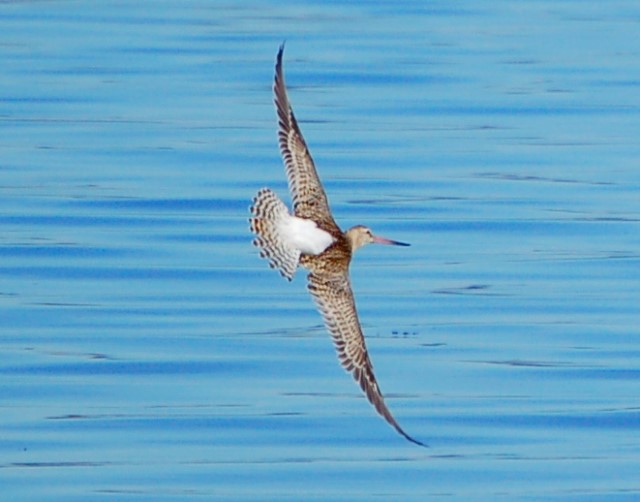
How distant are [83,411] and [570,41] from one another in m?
11.6

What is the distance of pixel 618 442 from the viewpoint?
9.64 metres

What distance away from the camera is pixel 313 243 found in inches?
274

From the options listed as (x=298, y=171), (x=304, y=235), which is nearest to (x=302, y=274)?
(x=298, y=171)

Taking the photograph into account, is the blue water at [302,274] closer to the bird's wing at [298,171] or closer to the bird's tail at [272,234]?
the bird's wing at [298,171]

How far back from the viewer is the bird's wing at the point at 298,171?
284 inches

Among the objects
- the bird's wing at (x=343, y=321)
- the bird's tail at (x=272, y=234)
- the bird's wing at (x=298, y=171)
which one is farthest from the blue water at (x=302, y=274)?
the bird's tail at (x=272, y=234)

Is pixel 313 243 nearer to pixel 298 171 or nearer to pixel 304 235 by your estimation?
pixel 304 235

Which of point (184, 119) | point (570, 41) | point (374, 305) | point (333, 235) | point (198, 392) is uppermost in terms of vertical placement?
point (570, 41)

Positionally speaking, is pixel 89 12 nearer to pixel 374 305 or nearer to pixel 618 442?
pixel 374 305

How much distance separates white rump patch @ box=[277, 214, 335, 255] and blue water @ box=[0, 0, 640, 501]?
85.1 inches

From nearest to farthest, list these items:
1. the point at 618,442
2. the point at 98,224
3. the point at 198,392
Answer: the point at 618,442
the point at 198,392
the point at 98,224

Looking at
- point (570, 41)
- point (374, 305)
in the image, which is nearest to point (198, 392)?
point (374, 305)

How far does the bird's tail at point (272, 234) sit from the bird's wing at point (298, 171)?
4.9 inches

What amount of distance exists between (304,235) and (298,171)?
41 centimetres
